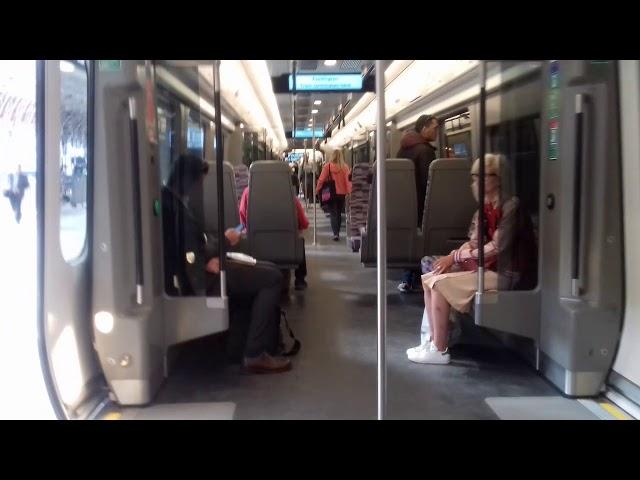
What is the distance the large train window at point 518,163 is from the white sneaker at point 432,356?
62 centimetres

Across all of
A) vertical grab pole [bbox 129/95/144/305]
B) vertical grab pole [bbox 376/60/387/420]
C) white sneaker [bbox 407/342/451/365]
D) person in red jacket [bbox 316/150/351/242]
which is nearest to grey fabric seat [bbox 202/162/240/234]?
vertical grab pole [bbox 129/95/144/305]

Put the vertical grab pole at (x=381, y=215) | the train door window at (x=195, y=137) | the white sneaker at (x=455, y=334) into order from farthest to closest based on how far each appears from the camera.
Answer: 1. the white sneaker at (x=455, y=334)
2. the train door window at (x=195, y=137)
3. the vertical grab pole at (x=381, y=215)

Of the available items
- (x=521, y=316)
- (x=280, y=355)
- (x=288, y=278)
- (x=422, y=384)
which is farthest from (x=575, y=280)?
(x=288, y=278)

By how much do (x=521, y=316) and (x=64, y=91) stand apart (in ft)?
9.22

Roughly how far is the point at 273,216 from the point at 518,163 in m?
2.36

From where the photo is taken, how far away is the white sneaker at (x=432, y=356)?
404 centimetres

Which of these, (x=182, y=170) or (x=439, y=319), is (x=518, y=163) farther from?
(x=182, y=170)

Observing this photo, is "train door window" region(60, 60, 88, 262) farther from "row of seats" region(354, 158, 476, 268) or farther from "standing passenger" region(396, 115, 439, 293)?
"standing passenger" region(396, 115, 439, 293)

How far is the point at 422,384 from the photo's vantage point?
369 cm

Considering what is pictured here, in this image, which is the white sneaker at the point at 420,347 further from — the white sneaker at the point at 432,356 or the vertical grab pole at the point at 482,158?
the vertical grab pole at the point at 482,158

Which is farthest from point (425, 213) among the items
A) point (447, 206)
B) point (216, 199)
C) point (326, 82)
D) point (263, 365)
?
point (263, 365)

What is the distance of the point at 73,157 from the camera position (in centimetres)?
310

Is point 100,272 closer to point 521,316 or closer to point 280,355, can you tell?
point 280,355

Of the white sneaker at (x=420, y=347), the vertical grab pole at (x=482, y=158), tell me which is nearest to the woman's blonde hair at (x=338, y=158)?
the white sneaker at (x=420, y=347)
